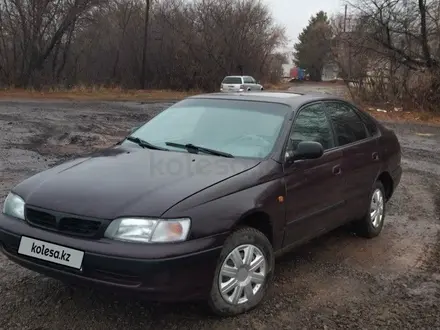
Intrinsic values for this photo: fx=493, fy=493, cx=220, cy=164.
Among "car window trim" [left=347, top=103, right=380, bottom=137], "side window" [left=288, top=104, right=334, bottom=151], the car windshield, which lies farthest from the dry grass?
the car windshield

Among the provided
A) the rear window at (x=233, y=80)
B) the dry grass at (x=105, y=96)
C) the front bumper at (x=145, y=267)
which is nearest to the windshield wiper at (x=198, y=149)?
the front bumper at (x=145, y=267)

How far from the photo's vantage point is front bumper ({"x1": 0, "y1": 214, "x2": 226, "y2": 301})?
9.62ft

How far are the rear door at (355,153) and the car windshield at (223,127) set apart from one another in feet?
2.58

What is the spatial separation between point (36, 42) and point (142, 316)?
A: 31.7 meters

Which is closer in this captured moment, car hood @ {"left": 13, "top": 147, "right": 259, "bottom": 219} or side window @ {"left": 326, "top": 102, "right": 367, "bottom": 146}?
car hood @ {"left": 13, "top": 147, "right": 259, "bottom": 219}

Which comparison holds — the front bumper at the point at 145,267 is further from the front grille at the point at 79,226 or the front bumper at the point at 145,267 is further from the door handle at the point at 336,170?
the door handle at the point at 336,170

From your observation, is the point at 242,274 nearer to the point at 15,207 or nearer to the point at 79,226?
the point at 79,226

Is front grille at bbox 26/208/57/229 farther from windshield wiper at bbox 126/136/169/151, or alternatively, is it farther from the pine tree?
the pine tree

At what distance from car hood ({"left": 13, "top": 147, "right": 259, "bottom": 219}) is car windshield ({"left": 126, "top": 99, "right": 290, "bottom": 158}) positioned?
250 millimetres

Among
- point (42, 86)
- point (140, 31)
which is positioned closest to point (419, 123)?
point (42, 86)

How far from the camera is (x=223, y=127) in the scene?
14.0ft

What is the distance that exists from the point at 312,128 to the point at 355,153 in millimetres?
656

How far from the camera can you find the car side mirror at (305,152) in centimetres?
387

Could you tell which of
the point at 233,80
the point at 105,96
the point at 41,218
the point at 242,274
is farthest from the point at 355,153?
the point at 233,80
